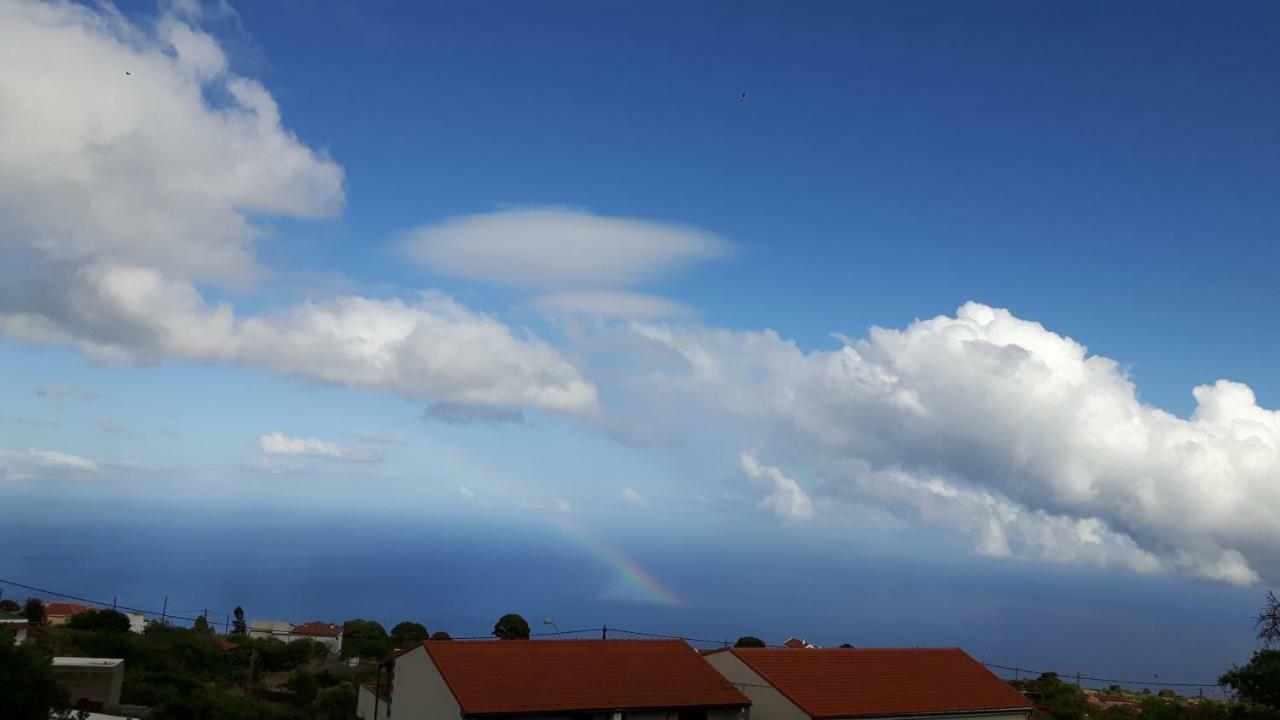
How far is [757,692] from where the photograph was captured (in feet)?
100

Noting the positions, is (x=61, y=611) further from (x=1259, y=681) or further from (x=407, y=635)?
(x=1259, y=681)

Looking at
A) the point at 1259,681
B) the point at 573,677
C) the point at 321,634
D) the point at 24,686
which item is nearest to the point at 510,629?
the point at 321,634

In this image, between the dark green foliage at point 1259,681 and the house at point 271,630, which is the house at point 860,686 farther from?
the house at point 271,630

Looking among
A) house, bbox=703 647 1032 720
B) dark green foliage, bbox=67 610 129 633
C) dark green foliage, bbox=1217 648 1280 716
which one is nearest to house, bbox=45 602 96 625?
dark green foliage, bbox=67 610 129 633

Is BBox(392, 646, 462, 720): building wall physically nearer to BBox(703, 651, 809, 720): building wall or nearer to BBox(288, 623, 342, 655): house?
BBox(703, 651, 809, 720): building wall

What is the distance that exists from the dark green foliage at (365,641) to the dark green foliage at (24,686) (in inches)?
1642

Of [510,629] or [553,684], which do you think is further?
[510,629]

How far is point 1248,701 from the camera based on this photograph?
33.1 meters

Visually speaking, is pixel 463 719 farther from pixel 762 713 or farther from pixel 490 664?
pixel 762 713

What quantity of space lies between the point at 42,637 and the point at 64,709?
26785mm

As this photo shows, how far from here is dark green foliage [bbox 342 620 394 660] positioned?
2603 inches

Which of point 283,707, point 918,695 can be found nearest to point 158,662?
point 283,707

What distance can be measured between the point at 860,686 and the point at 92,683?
31451 mm

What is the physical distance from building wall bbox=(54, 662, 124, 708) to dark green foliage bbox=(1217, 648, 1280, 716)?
44.1 metres
